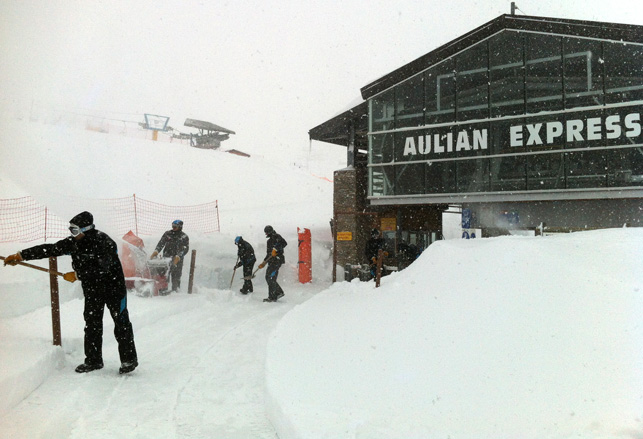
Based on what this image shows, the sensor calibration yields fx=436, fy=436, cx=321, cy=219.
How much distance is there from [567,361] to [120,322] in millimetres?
4483

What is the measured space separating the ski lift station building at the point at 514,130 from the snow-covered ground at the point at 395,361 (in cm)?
639

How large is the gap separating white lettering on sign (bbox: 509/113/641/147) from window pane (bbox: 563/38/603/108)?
0.58m

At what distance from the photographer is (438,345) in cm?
397

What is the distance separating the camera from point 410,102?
45.0 feet

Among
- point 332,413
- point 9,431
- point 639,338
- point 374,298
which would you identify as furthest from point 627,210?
point 9,431

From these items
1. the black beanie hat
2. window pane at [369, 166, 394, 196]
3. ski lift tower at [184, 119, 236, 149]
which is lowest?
the black beanie hat

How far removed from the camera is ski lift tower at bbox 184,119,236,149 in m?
A: 41.5

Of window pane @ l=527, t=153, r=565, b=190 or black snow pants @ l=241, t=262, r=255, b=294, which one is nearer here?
black snow pants @ l=241, t=262, r=255, b=294

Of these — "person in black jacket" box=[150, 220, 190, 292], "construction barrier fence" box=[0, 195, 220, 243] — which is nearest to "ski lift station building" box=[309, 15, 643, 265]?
"person in black jacket" box=[150, 220, 190, 292]

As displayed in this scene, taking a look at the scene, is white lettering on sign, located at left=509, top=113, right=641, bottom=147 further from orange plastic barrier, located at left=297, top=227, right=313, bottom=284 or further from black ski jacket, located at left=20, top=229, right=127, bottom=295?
black ski jacket, located at left=20, top=229, right=127, bottom=295

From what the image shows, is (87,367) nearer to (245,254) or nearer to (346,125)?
(245,254)

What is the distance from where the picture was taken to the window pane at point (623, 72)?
1100cm

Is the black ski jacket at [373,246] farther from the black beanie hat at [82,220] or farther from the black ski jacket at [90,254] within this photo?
the black beanie hat at [82,220]

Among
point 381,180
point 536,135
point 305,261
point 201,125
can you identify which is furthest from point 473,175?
point 201,125
